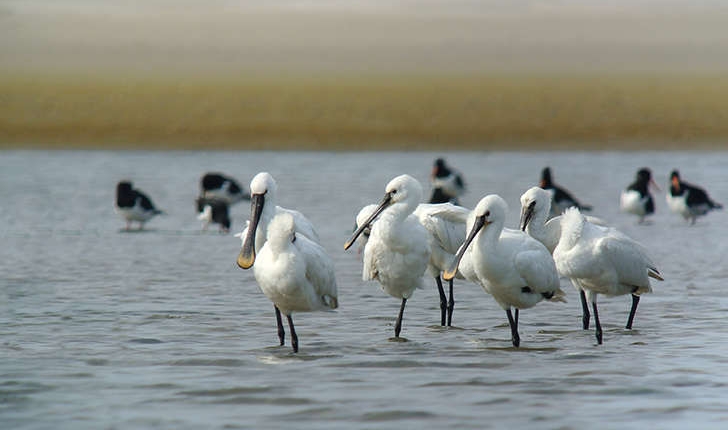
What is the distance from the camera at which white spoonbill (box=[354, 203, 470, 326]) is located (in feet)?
36.4

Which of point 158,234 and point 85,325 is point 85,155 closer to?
point 158,234

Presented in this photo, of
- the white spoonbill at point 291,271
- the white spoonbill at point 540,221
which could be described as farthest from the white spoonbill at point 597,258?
the white spoonbill at point 291,271

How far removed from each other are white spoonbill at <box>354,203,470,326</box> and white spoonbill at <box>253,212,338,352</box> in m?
1.58

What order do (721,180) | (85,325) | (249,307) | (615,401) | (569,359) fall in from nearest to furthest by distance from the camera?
(615,401)
(569,359)
(85,325)
(249,307)
(721,180)

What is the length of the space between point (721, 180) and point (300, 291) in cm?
2749

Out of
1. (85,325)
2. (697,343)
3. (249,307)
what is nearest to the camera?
(697,343)

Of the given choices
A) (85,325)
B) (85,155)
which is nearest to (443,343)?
(85,325)

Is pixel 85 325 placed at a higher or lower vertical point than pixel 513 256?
lower

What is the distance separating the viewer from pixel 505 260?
9680 millimetres

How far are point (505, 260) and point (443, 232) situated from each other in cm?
154

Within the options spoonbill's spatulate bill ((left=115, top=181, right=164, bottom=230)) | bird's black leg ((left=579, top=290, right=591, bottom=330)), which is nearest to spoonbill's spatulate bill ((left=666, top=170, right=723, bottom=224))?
spoonbill's spatulate bill ((left=115, top=181, right=164, bottom=230))

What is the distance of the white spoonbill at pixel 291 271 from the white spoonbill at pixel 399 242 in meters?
0.71

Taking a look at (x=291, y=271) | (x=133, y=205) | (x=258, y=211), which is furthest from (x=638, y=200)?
(x=291, y=271)

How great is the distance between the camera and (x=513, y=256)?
9.71m
